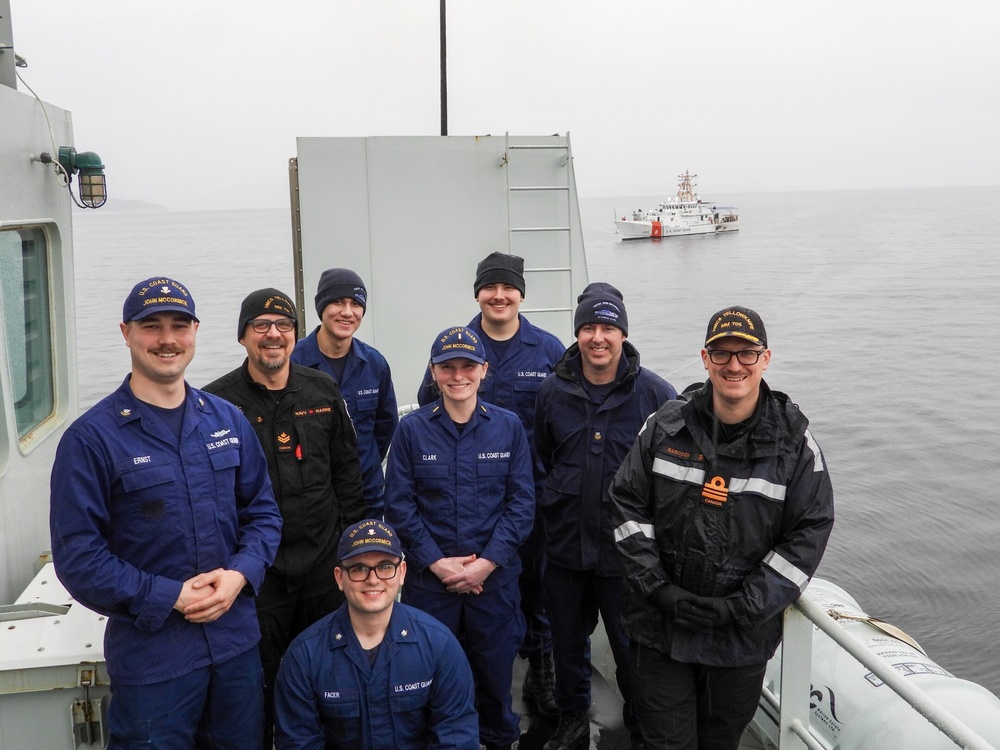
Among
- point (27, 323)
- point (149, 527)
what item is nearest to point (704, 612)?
point (149, 527)

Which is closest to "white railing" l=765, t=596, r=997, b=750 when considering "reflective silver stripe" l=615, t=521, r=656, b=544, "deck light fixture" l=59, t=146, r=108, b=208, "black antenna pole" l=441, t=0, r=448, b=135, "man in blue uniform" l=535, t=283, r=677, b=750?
"reflective silver stripe" l=615, t=521, r=656, b=544

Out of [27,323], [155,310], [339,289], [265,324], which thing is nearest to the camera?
[155,310]

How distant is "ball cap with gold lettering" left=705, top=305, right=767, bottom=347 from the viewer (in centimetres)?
258

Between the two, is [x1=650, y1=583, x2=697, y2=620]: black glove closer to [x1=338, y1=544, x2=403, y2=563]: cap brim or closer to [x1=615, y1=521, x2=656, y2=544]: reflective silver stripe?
[x1=615, y1=521, x2=656, y2=544]: reflective silver stripe

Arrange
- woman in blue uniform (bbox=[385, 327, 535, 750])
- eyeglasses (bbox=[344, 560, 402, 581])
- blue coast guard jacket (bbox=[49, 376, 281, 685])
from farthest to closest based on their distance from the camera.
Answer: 1. woman in blue uniform (bbox=[385, 327, 535, 750])
2. eyeglasses (bbox=[344, 560, 402, 581])
3. blue coast guard jacket (bbox=[49, 376, 281, 685])

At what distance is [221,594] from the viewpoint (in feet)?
7.98

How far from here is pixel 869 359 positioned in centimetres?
2844

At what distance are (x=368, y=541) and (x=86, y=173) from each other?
245 cm

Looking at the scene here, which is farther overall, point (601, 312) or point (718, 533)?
point (601, 312)

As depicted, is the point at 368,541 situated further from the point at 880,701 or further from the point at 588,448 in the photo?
the point at 880,701

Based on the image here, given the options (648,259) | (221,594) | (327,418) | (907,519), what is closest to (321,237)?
(327,418)

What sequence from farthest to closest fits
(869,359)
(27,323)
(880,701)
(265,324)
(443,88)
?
(869,359)
(443,88)
(27,323)
(880,701)
(265,324)

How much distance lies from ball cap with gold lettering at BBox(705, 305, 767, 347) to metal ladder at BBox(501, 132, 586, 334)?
12.8 feet

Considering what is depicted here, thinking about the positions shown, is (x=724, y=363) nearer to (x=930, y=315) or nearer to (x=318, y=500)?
(x=318, y=500)
